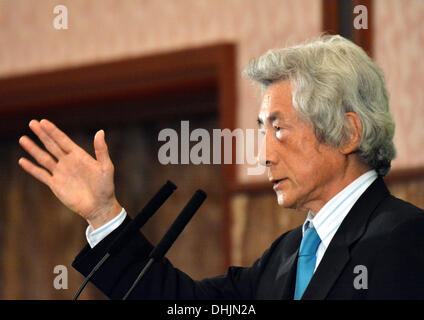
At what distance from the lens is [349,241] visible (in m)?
1.64

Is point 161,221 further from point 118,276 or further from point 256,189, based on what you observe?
point 118,276

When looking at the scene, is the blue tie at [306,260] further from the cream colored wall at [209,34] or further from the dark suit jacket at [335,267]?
the cream colored wall at [209,34]

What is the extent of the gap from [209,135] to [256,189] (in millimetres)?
451

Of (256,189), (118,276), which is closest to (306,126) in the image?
(118,276)

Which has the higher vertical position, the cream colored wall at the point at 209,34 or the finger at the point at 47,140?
the cream colored wall at the point at 209,34

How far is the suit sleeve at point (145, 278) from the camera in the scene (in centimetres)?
178

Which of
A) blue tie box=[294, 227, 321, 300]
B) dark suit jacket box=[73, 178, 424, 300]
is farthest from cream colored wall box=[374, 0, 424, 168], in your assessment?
blue tie box=[294, 227, 321, 300]

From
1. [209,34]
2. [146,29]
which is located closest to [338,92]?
[209,34]

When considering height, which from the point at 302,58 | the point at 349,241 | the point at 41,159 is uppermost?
the point at 302,58

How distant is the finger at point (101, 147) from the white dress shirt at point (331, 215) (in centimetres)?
13

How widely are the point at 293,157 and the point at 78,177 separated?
45 cm

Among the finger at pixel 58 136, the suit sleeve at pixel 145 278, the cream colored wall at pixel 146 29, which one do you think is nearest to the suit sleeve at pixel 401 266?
the suit sleeve at pixel 145 278

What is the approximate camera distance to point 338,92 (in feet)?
5.65

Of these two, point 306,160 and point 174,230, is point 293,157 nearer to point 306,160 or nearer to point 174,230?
point 306,160
